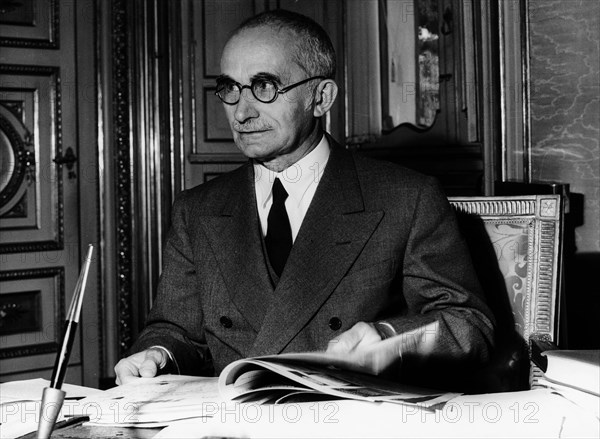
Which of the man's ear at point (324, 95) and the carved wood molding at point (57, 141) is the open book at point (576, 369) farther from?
the carved wood molding at point (57, 141)

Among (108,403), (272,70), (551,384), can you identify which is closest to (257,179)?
(272,70)

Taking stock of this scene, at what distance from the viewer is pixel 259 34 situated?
1.68 m

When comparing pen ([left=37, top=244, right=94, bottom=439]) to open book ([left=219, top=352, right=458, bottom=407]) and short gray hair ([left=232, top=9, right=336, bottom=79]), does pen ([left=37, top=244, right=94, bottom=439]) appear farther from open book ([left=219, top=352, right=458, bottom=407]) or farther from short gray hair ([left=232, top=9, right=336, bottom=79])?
short gray hair ([left=232, top=9, right=336, bottom=79])

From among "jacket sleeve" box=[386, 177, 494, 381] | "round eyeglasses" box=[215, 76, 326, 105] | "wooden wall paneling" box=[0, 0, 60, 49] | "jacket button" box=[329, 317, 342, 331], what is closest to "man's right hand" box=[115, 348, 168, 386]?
"jacket button" box=[329, 317, 342, 331]

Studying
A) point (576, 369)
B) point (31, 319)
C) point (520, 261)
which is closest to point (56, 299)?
point (31, 319)

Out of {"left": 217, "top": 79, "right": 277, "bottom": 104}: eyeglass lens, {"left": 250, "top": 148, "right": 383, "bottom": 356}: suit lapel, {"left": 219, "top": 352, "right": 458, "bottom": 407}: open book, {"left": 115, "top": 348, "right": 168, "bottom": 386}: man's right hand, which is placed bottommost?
{"left": 115, "top": 348, "right": 168, "bottom": 386}: man's right hand

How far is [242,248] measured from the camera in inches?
68.6

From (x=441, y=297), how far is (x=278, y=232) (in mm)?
404

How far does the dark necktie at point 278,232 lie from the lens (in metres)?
1.74

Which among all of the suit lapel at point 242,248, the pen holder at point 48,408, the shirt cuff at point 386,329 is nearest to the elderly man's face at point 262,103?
the suit lapel at point 242,248

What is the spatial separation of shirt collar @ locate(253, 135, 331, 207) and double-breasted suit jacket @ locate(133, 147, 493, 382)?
3cm

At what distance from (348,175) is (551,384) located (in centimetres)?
86

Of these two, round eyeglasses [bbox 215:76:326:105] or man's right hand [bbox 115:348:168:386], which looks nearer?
man's right hand [bbox 115:348:168:386]

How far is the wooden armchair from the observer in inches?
72.8
